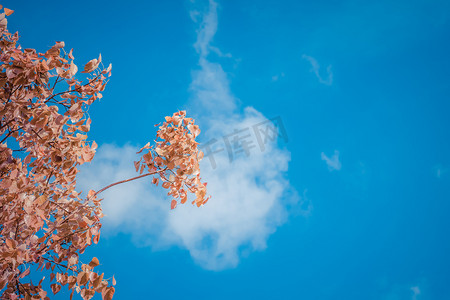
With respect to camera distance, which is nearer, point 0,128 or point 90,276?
point 90,276

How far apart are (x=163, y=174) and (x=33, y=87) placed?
3.55ft

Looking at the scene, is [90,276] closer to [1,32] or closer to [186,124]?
[186,124]

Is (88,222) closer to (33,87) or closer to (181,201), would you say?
(181,201)

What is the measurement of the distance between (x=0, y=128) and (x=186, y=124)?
1197 mm

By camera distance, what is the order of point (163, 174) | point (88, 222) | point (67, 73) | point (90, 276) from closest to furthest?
point (90, 276)
point (88, 222)
point (67, 73)
point (163, 174)

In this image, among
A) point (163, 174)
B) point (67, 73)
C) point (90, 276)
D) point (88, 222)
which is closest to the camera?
point (90, 276)

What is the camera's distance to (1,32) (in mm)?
1817

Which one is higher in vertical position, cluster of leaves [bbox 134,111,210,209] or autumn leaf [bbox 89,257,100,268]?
cluster of leaves [bbox 134,111,210,209]

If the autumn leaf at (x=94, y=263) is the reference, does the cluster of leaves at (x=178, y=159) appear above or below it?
above

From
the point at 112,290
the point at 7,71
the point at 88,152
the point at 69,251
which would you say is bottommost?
the point at 112,290

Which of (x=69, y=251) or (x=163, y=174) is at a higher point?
(x=163, y=174)

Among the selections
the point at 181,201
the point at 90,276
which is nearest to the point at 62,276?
the point at 90,276

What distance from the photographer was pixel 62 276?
5.96 feet

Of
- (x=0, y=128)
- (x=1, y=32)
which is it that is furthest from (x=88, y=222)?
(x=1, y=32)
